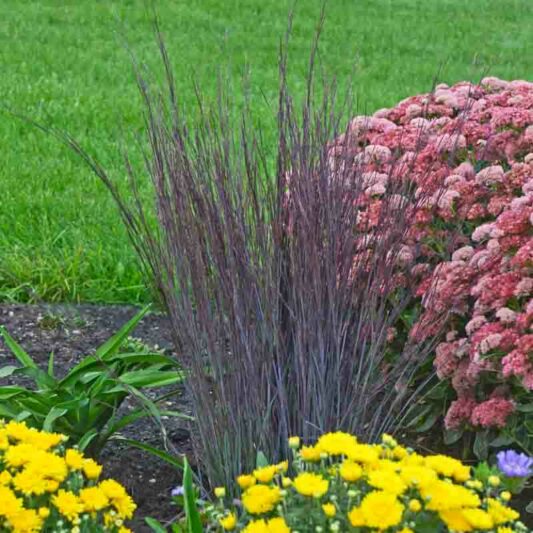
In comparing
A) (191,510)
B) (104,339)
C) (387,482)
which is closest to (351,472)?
Result: (387,482)

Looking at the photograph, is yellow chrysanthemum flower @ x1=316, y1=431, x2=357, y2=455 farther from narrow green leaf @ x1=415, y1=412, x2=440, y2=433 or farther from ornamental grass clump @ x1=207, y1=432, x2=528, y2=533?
narrow green leaf @ x1=415, y1=412, x2=440, y2=433

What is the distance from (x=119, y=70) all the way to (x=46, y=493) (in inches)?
288

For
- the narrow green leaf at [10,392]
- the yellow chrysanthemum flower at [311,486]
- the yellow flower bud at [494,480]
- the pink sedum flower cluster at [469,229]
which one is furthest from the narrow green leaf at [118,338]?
the yellow flower bud at [494,480]

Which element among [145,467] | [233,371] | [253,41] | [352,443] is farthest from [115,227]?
[253,41]

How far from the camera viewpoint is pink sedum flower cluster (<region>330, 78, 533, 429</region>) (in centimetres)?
305

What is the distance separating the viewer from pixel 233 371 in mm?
2977

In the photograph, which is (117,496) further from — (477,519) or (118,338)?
(118,338)

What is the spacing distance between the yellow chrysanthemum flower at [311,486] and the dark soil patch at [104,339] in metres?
1.13

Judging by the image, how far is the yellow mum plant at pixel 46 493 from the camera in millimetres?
2217

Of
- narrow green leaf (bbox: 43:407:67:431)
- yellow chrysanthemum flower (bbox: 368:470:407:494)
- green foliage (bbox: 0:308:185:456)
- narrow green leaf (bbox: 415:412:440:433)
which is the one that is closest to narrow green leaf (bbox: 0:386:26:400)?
green foliage (bbox: 0:308:185:456)

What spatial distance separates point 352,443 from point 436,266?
119 cm

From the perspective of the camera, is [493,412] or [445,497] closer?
[445,497]

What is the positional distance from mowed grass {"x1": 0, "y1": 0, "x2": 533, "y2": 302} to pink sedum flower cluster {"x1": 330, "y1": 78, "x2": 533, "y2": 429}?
210mm

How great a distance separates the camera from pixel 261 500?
6.91 ft
